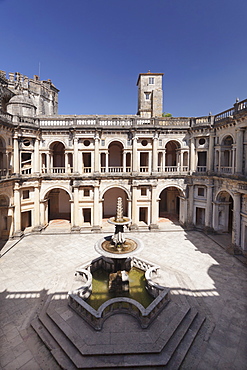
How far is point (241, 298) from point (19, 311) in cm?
1281

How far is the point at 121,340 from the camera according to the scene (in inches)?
331

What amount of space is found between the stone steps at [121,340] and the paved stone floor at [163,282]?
1.57ft

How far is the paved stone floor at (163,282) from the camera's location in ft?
26.9

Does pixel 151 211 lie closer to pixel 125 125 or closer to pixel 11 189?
pixel 125 125

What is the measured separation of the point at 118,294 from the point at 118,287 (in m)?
0.41

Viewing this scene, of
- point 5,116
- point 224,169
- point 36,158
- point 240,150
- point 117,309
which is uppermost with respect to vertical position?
point 5,116

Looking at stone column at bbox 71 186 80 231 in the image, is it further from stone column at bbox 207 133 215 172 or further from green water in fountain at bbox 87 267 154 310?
stone column at bbox 207 133 215 172

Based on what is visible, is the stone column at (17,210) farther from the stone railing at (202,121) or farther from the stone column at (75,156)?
the stone railing at (202,121)

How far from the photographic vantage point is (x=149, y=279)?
39.7ft

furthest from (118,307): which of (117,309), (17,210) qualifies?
(17,210)

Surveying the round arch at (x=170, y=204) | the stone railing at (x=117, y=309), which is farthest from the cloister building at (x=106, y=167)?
the stone railing at (x=117, y=309)

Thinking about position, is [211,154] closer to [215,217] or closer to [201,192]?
[201,192]

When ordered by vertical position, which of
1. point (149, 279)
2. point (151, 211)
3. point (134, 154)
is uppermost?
point (134, 154)

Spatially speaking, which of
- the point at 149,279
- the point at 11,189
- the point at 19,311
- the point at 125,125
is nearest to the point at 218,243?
the point at 149,279
